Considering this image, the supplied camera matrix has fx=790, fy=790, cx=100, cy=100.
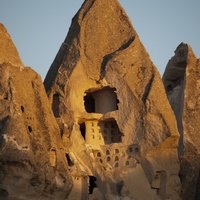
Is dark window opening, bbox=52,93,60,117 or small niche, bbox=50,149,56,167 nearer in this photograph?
→ small niche, bbox=50,149,56,167

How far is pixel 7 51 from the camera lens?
19906 millimetres

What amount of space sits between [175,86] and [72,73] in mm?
5236

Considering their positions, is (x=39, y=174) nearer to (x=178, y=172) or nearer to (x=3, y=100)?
(x=3, y=100)

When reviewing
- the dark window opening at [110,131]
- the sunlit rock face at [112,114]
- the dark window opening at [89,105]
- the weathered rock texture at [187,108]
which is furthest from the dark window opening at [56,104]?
the weathered rock texture at [187,108]

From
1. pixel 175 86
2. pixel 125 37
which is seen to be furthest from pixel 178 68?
pixel 125 37

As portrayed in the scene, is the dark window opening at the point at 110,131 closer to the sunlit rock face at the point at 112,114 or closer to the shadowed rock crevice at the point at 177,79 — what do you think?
the sunlit rock face at the point at 112,114

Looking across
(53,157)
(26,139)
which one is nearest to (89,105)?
(53,157)

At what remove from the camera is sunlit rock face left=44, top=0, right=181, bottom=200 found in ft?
67.3

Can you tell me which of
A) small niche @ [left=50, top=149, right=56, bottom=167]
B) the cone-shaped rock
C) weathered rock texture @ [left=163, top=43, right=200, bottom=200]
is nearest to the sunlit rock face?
small niche @ [left=50, top=149, right=56, bottom=167]

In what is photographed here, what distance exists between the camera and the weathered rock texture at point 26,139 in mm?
18062

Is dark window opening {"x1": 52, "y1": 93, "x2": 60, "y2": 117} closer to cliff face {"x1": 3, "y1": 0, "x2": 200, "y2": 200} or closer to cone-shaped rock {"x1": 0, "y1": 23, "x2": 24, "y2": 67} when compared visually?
cliff face {"x1": 3, "y1": 0, "x2": 200, "y2": 200}

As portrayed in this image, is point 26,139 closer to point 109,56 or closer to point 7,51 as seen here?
point 7,51

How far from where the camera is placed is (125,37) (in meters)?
22.1

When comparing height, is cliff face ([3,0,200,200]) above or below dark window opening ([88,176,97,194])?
above
